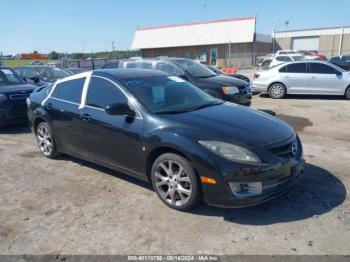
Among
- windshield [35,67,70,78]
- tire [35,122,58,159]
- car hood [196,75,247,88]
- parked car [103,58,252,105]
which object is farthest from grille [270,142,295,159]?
windshield [35,67,70,78]

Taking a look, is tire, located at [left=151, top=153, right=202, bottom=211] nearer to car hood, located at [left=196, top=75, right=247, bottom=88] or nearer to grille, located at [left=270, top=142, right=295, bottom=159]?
grille, located at [left=270, top=142, right=295, bottom=159]

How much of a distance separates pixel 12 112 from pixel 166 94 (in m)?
5.29

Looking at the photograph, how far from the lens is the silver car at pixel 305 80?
1277 cm

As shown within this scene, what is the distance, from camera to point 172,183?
13.6ft

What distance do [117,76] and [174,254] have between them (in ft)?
8.80

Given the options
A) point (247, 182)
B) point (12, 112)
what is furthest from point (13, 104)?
point (247, 182)

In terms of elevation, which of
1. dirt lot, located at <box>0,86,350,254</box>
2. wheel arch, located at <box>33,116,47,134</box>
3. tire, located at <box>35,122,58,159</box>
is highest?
wheel arch, located at <box>33,116,47,134</box>

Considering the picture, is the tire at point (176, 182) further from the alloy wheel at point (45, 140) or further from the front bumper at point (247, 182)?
the alloy wheel at point (45, 140)

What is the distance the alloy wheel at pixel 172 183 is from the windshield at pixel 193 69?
6231 mm

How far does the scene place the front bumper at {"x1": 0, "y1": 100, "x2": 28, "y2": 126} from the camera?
27.8 feet

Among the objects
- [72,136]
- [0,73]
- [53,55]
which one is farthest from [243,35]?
[53,55]

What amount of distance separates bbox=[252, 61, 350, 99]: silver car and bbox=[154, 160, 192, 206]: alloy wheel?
33.9 feet

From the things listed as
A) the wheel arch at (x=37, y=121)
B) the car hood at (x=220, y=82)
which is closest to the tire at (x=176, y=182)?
the wheel arch at (x=37, y=121)

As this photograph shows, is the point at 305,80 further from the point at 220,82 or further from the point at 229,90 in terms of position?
the point at 229,90
